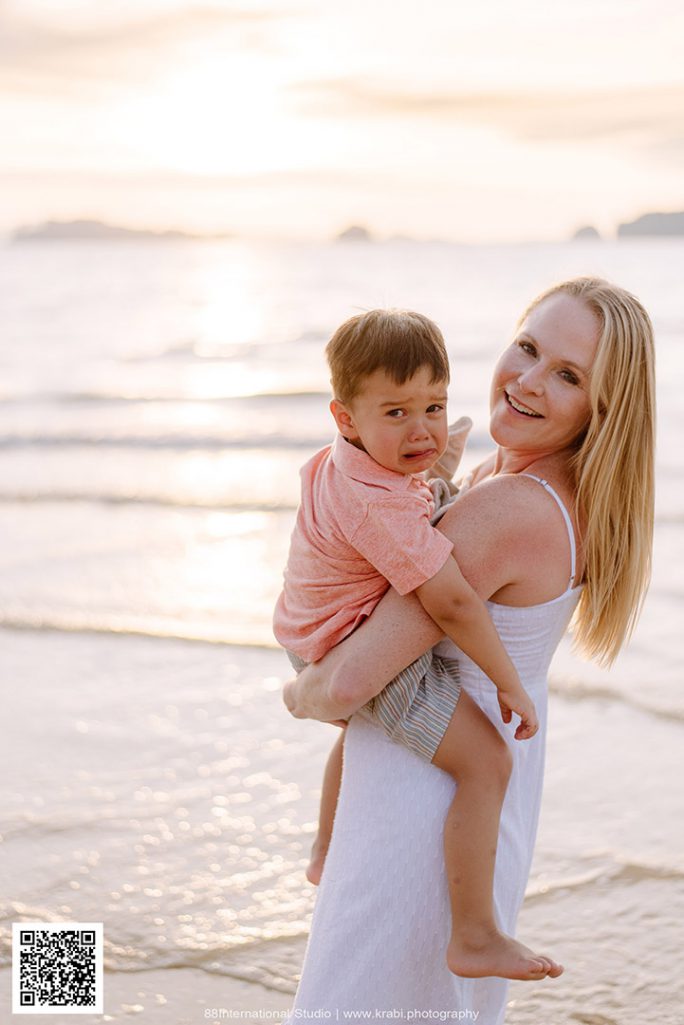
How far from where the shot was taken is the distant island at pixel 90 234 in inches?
3575

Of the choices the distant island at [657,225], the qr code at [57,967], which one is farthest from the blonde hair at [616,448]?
the distant island at [657,225]

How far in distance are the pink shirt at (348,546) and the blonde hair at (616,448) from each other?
0.32 metres

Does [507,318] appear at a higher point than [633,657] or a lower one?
higher

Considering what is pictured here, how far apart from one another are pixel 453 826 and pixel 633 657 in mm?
3761

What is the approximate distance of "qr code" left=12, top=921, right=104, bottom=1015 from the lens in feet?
10.8

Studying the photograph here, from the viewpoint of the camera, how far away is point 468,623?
2.22 m

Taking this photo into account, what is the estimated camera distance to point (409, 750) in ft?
7.64

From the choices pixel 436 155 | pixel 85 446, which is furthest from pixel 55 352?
pixel 436 155

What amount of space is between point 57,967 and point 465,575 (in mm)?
1923

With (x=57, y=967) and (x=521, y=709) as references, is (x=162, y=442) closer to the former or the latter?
(x=57, y=967)

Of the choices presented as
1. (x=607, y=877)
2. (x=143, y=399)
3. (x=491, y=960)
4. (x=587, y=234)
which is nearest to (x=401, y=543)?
(x=491, y=960)

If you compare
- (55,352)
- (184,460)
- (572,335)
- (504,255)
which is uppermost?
(504,255)

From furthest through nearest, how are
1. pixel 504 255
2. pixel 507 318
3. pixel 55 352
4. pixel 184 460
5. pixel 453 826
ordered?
pixel 504 255 < pixel 507 318 < pixel 55 352 < pixel 184 460 < pixel 453 826

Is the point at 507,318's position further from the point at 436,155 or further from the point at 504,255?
the point at 504,255
